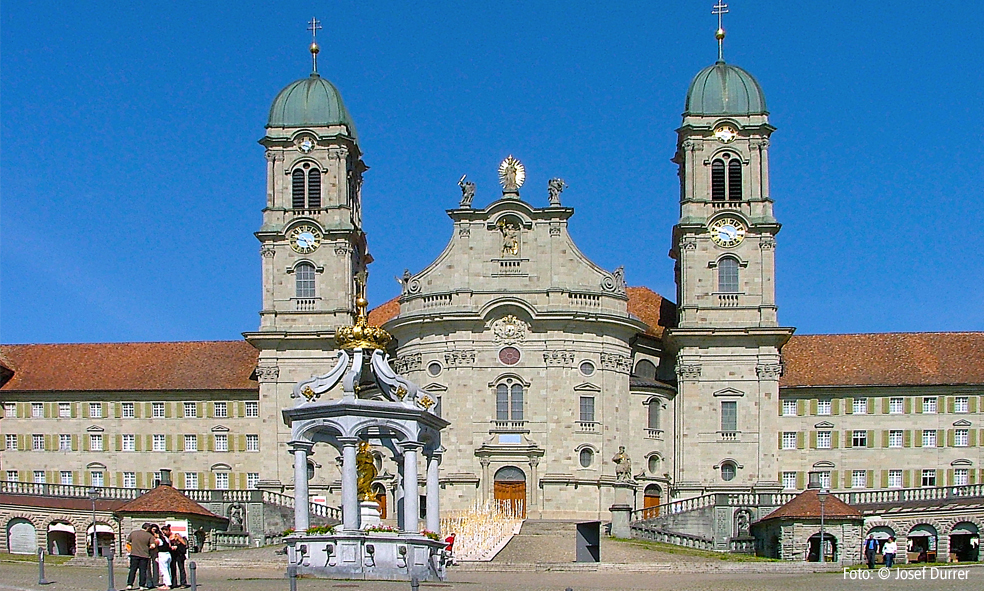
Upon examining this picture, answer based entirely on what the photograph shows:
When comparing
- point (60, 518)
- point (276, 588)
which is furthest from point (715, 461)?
point (276, 588)

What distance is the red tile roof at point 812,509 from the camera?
211 ft

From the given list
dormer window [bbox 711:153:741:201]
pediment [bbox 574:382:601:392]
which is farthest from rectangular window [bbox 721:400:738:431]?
dormer window [bbox 711:153:741:201]

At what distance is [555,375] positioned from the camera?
8100 centimetres

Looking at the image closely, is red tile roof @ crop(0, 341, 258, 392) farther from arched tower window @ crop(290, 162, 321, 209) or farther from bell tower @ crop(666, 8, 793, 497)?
bell tower @ crop(666, 8, 793, 497)

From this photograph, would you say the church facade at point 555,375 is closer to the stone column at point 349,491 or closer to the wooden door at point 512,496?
the wooden door at point 512,496

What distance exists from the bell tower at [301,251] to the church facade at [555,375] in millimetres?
100

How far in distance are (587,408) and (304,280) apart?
52.2 ft

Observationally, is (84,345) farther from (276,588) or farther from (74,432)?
(276,588)

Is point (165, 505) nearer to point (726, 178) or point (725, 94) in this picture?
point (726, 178)

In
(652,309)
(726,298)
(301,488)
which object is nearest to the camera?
(301,488)

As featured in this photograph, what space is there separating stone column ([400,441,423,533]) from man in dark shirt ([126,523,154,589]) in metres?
8.30

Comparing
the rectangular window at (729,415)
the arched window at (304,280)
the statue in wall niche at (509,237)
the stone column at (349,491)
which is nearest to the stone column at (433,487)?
the stone column at (349,491)

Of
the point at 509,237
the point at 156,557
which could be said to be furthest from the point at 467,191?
the point at 156,557

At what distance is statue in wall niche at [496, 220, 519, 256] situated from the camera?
82.1 m
